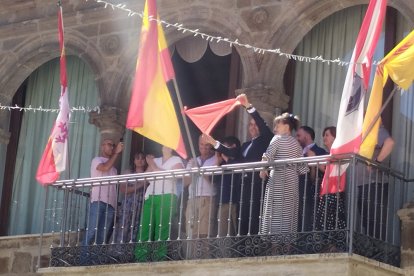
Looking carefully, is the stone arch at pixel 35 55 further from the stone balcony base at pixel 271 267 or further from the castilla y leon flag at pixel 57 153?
the stone balcony base at pixel 271 267

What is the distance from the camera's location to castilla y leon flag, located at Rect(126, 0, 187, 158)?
13.7 m

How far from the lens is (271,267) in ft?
42.0

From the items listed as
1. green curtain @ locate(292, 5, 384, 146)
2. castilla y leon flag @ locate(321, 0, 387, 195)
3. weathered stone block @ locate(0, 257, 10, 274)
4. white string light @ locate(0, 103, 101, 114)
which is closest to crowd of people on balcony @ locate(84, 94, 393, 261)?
castilla y leon flag @ locate(321, 0, 387, 195)

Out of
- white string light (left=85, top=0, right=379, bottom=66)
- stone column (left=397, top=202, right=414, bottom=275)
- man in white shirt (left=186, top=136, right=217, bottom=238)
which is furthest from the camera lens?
white string light (left=85, top=0, right=379, bottom=66)

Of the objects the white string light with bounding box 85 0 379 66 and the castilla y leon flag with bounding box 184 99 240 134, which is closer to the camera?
the castilla y leon flag with bounding box 184 99 240 134

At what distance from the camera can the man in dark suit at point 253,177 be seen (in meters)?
13.5

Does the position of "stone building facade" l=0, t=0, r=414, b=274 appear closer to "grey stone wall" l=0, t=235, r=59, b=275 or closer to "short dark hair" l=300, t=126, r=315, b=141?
"short dark hair" l=300, t=126, r=315, b=141

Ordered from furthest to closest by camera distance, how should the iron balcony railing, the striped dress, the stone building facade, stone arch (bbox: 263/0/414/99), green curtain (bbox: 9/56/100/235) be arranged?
green curtain (bbox: 9/56/100/235)
the stone building facade
stone arch (bbox: 263/0/414/99)
the striped dress
the iron balcony railing

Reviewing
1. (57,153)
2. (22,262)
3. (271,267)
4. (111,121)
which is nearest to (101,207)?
(57,153)

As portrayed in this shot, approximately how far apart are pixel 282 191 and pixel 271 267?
754 mm

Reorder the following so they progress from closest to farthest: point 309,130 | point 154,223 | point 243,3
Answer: point 309,130 → point 154,223 → point 243,3

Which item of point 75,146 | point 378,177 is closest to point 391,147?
point 378,177

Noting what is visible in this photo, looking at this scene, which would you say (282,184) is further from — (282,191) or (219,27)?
(219,27)

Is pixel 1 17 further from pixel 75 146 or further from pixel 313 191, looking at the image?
pixel 313 191
